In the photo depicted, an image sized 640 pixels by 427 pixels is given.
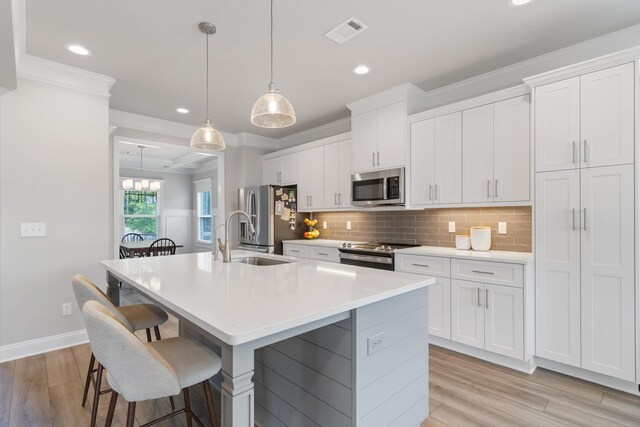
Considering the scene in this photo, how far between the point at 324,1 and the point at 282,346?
7.06 feet

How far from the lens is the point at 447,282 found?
9.78 ft

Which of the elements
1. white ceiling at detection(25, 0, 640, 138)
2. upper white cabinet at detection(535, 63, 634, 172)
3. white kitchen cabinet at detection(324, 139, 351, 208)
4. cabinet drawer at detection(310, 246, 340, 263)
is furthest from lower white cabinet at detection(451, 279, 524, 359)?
white ceiling at detection(25, 0, 640, 138)

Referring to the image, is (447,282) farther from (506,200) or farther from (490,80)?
(490,80)

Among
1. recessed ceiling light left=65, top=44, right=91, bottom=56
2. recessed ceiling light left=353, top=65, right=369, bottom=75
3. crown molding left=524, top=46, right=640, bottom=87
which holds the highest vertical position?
recessed ceiling light left=65, top=44, right=91, bottom=56

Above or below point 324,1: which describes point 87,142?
below

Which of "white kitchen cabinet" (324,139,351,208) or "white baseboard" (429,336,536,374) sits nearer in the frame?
"white baseboard" (429,336,536,374)

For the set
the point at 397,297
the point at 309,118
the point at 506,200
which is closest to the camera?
the point at 397,297

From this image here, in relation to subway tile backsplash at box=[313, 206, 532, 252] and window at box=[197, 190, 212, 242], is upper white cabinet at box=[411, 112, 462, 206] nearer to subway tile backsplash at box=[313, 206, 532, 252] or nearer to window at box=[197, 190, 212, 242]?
subway tile backsplash at box=[313, 206, 532, 252]

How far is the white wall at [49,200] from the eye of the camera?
2.87 m

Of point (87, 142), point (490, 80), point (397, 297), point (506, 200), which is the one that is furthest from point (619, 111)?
point (87, 142)

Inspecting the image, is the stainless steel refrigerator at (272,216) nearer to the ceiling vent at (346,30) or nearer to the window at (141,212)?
the ceiling vent at (346,30)

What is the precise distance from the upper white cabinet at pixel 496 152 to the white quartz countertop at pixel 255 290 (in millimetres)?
1581

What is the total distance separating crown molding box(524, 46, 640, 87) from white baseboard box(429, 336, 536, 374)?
7.17 ft

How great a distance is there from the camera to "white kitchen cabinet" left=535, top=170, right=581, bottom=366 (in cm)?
240
